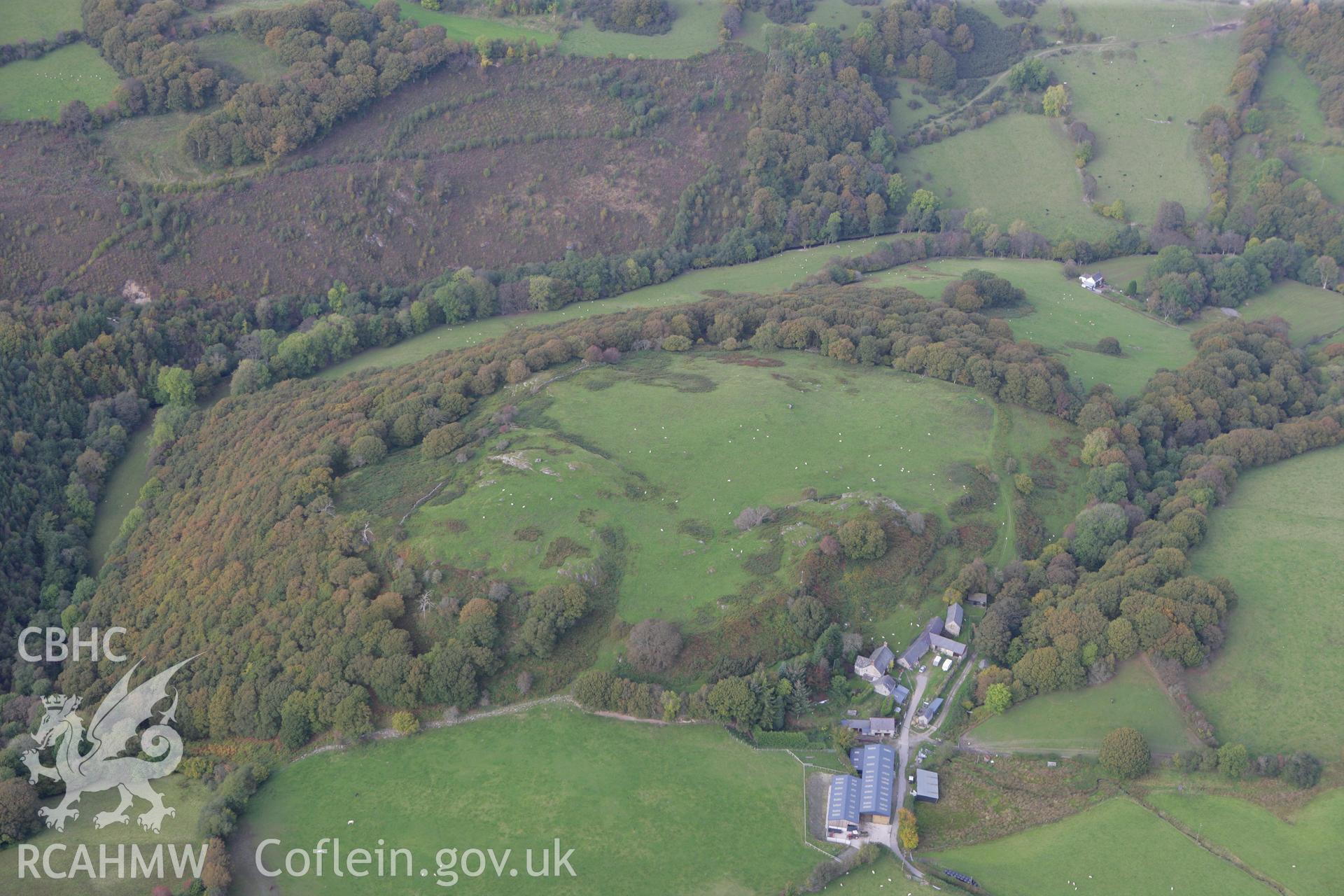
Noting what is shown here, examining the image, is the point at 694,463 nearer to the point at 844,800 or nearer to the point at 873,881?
the point at 844,800

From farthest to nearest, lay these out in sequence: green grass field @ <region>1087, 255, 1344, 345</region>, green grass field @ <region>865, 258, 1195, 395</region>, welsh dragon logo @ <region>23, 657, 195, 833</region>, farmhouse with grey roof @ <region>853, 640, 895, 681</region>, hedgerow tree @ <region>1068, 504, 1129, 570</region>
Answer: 1. green grass field @ <region>1087, 255, 1344, 345</region>
2. green grass field @ <region>865, 258, 1195, 395</region>
3. hedgerow tree @ <region>1068, 504, 1129, 570</region>
4. farmhouse with grey roof @ <region>853, 640, 895, 681</region>
5. welsh dragon logo @ <region>23, 657, 195, 833</region>

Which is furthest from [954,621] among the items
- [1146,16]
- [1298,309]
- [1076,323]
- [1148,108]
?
[1146,16]

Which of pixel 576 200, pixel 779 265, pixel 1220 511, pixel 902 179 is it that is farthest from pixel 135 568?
pixel 902 179

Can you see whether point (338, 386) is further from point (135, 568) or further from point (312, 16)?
point (312, 16)

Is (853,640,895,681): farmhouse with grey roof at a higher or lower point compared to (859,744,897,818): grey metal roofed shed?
higher

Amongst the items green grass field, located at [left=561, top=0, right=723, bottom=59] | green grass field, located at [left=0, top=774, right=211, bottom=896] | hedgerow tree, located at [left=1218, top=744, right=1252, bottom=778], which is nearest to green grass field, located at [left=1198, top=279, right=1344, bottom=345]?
hedgerow tree, located at [left=1218, top=744, right=1252, bottom=778]

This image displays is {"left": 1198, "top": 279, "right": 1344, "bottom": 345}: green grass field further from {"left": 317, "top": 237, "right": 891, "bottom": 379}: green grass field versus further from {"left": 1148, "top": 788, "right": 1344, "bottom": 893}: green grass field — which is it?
{"left": 1148, "top": 788, "right": 1344, "bottom": 893}: green grass field
